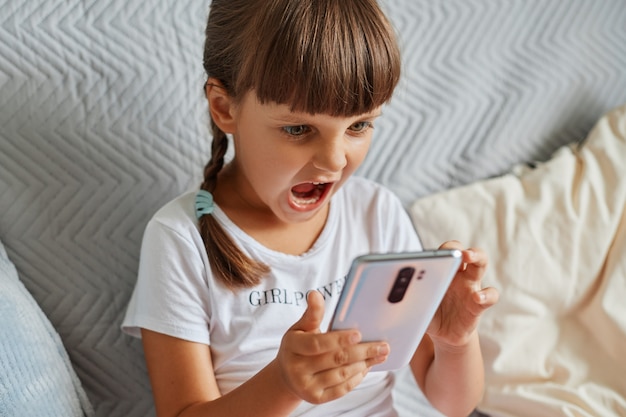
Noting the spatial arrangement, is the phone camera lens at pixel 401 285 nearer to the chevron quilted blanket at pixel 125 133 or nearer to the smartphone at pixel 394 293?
the smartphone at pixel 394 293

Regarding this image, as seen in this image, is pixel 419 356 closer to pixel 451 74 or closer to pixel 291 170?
pixel 291 170

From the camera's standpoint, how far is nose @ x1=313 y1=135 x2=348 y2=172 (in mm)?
793

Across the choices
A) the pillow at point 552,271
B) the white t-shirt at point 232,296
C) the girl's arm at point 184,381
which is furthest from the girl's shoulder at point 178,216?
the pillow at point 552,271

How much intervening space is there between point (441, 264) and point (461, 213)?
0.43 m

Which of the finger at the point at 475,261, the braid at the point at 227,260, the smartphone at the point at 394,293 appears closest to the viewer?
the smartphone at the point at 394,293

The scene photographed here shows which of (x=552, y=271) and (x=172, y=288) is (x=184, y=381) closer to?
(x=172, y=288)

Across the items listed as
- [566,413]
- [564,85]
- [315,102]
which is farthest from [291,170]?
[564,85]

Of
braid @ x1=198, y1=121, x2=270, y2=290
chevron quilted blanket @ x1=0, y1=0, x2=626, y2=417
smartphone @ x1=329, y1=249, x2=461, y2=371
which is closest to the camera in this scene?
smartphone @ x1=329, y1=249, x2=461, y2=371

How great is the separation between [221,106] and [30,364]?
33 cm

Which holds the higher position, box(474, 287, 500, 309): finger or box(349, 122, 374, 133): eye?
box(349, 122, 374, 133): eye

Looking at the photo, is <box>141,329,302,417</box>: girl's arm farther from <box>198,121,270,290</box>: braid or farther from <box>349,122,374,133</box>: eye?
<box>349,122,374,133</box>: eye

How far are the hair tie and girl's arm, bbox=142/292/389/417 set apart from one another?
0.14 meters

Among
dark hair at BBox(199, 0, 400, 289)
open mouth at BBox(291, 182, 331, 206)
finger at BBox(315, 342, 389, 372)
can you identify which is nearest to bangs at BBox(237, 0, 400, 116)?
dark hair at BBox(199, 0, 400, 289)

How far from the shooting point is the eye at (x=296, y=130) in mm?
802
